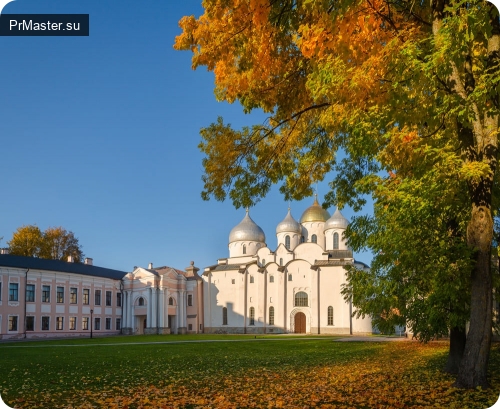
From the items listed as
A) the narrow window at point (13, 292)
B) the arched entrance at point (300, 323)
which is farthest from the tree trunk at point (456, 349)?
the arched entrance at point (300, 323)

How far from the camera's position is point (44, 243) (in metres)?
46.2

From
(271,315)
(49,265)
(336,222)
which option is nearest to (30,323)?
(49,265)

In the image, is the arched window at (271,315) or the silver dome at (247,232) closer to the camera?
the arched window at (271,315)

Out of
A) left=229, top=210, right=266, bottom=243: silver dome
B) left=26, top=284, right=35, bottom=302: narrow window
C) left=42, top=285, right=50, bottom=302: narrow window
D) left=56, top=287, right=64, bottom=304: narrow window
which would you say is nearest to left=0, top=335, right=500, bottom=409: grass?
left=26, top=284, right=35, bottom=302: narrow window

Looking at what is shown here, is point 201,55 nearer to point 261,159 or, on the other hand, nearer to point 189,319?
point 261,159

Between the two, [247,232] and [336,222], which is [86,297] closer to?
[247,232]

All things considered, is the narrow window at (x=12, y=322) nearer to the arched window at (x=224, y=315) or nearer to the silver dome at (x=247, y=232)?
the arched window at (x=224, y=315)

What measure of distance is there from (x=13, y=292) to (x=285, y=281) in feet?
93.7

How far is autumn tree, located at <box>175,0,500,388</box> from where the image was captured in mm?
6953

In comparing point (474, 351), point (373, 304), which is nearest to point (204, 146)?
point (373, 304)

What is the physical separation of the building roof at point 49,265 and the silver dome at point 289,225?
22.9m

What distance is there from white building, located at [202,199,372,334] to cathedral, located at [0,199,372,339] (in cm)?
11

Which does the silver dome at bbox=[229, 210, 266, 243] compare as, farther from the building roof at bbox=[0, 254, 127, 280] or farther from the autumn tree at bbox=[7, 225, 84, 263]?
the autumn tree at bbox=[7, 225, 84, 263]

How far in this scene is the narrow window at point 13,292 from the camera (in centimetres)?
4416
